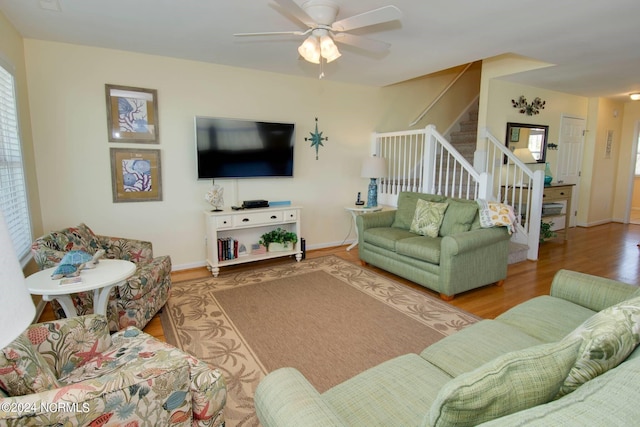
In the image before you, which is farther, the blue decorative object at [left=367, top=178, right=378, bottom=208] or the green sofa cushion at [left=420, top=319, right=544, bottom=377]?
the blue decorative object at [left=367, top=178, right=378, bottom=208]

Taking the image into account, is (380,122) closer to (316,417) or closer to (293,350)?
(293,350)

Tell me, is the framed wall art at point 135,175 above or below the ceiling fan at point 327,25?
below

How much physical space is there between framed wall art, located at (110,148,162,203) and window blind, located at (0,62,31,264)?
0.79 metres

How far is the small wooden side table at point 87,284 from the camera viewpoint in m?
1.95

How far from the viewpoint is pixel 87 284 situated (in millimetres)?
2020

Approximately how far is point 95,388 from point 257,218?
313 centimetres

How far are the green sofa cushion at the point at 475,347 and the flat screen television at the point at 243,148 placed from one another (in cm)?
A: 318

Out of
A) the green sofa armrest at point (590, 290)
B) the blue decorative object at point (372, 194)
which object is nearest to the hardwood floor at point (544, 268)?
the blue decorative object at point (372, 194)

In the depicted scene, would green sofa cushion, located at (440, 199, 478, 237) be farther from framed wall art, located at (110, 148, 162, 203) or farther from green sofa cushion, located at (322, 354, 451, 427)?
framed wall art, located at (110, 148, 162, 203)

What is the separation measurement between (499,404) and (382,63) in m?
3.82

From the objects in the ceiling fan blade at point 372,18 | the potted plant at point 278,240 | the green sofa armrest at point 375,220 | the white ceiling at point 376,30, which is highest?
the white ceiling at point 376,30

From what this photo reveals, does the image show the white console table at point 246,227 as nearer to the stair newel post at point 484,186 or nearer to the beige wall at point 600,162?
the stair newel post at point 484,186

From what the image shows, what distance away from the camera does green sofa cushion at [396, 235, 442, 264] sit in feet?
10.9

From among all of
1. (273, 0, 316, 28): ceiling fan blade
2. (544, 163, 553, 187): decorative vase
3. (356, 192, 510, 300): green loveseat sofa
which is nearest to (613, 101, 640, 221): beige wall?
(544, 163, 553, 187): decorative vase
